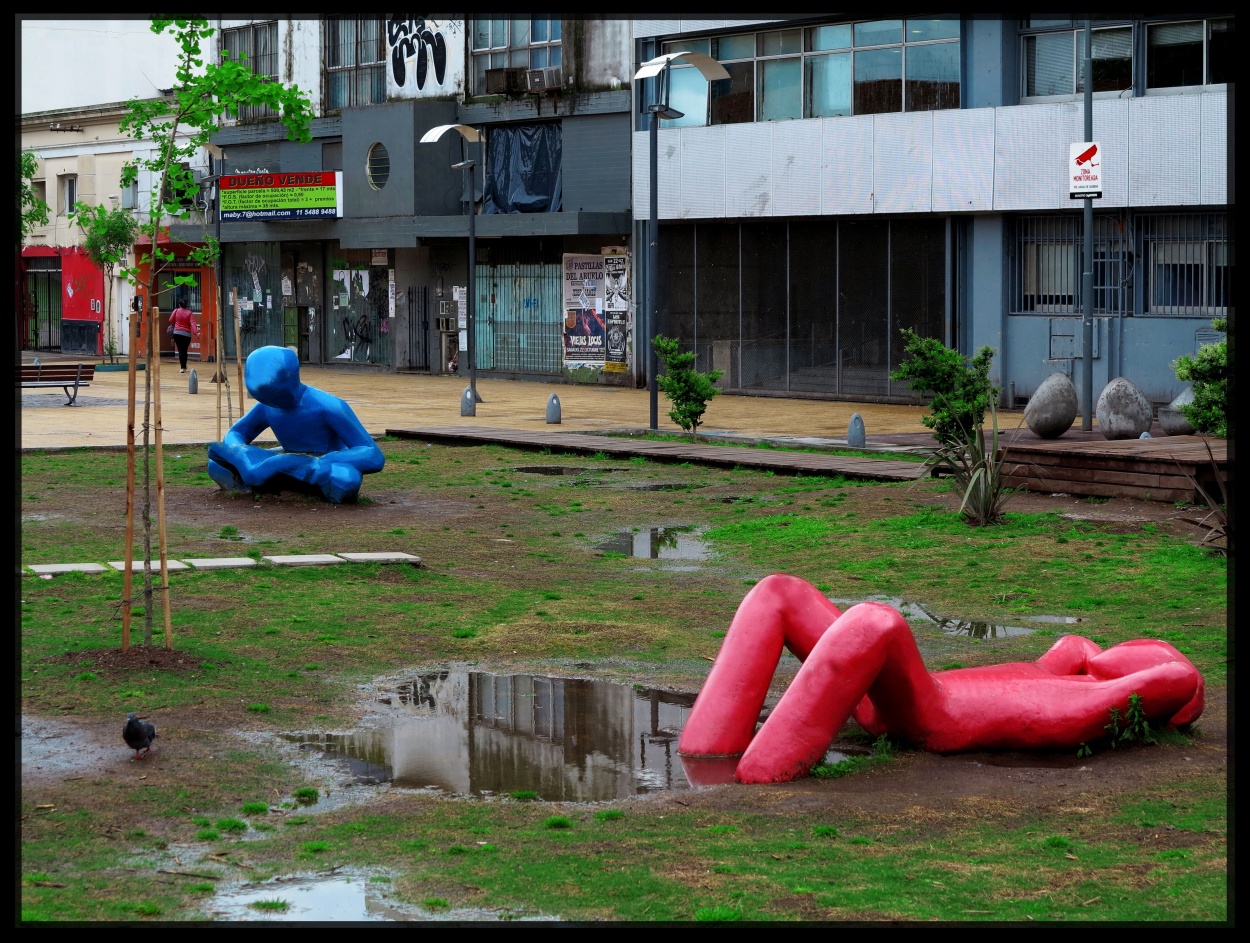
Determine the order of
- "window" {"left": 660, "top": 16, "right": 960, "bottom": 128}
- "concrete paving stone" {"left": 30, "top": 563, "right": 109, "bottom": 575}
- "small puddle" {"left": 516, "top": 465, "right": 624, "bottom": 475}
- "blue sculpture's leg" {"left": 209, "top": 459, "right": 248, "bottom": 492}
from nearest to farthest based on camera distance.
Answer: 1. "concrete paving stone" {"left": 30, "top": 563, "right": 109, "bottom": 575}
2. "blue sculpture's leg" {"left": 209, "top": 459, "right": 248, "bottom": 492}
3. "small puddle" {"left": 516, "top": 465, "right": 624, "bottom": 475}
4. "window" {"left": 660, "top": 16, "right": 960, "bottom": 128}

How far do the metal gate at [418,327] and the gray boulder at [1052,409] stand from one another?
927 inches

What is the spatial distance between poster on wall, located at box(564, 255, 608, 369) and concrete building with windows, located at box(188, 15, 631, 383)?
0.73ft

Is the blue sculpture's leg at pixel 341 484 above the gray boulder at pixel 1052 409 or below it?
below

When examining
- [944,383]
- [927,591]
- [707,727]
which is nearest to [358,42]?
[944,383]

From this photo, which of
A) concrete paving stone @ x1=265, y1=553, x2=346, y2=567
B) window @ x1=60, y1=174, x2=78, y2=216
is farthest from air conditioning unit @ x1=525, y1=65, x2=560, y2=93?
concrete paving stone @ x1=265, y1=553, x2=346, y2=567

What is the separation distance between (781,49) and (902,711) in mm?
24523

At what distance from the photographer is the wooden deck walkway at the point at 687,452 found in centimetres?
1705

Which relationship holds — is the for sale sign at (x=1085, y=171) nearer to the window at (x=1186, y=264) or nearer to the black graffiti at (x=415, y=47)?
the window at (x=1186, y=264)

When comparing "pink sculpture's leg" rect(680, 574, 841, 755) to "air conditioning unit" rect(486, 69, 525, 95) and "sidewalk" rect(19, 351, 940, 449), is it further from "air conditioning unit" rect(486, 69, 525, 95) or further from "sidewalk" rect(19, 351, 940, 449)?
"air conditioning unit" rect(486, 69, 525, 95)

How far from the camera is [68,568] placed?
10977 mm

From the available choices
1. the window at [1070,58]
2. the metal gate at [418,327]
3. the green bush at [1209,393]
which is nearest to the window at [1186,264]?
the window at [1070,58]

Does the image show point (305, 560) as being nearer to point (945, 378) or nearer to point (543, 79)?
point (945, 378)

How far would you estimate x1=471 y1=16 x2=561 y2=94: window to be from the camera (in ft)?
113

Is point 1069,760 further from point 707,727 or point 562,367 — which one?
point 562,367
